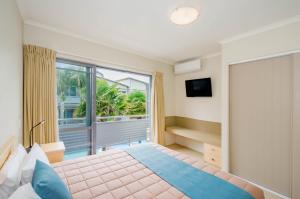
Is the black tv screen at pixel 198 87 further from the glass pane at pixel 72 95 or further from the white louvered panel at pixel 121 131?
the glass pane at pixel 72 95

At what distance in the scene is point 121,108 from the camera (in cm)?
403

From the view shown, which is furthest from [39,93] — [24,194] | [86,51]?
[24,194]

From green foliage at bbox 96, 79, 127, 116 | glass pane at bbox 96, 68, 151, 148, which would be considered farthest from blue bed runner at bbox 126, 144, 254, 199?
green foliage at bbox 96, 79, 127, 116

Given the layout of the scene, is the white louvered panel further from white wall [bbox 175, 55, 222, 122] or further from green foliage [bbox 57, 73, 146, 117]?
white wall [bbox 175, 55, 222, 122]

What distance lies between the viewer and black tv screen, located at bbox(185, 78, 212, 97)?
3525 millimetres

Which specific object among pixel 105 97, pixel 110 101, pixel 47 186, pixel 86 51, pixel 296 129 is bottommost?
pixel 47 186

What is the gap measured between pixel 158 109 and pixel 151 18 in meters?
2.34

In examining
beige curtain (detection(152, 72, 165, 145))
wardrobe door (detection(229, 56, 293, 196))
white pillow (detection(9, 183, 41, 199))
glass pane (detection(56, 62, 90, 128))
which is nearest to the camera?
white pillow (detection(9, 183, 41, 199))

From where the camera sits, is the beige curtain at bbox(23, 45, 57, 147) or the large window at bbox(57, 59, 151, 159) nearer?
the beige curtain at bbox(23, 45, 57, 147)

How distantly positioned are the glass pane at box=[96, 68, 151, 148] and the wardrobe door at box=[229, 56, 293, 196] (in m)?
2.18

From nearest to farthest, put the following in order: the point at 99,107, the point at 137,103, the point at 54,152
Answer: the point at 54,152, the point at 99,107, the point at 137,103

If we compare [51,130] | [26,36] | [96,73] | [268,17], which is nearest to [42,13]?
[26,36]

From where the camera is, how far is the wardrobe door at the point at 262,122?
2.02 metres

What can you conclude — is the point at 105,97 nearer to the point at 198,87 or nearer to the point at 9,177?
the point at 198,87
